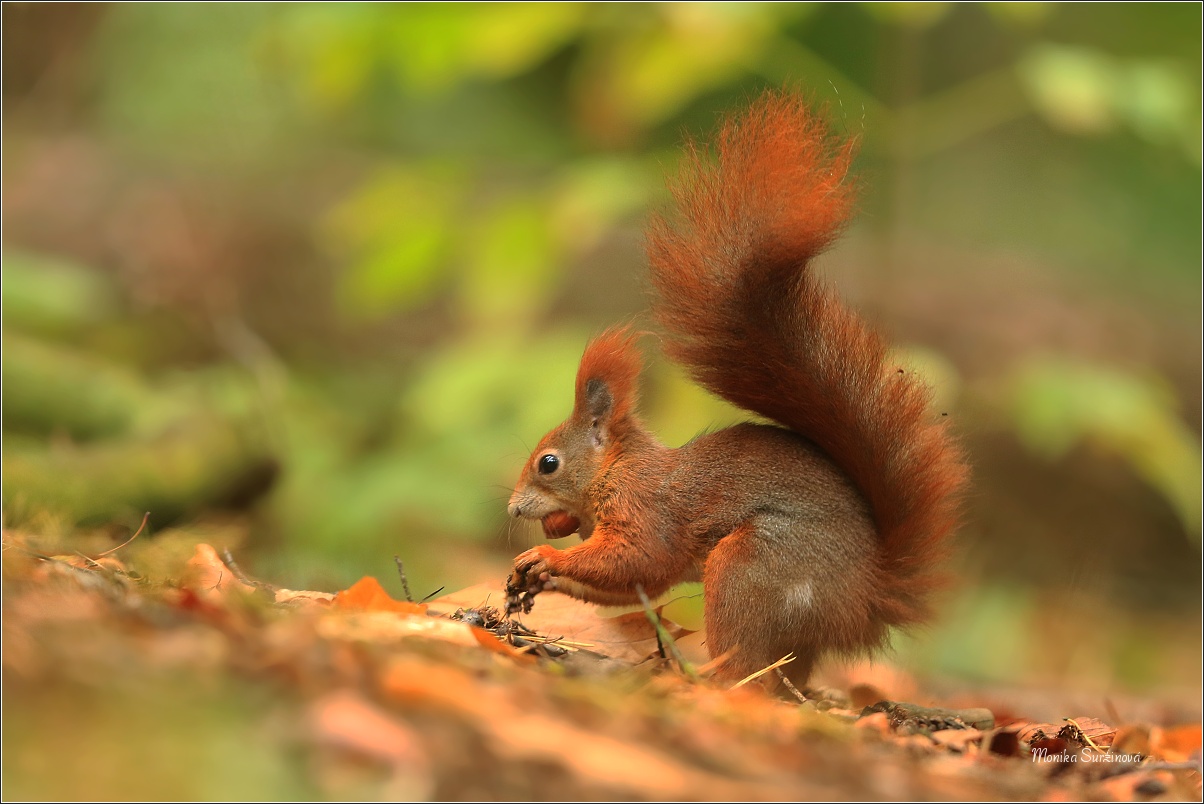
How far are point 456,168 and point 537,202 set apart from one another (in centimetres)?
31

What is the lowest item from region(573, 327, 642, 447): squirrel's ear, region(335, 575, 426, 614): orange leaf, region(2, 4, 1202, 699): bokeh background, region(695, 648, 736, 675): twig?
region(695, 648, 736, 675): twig

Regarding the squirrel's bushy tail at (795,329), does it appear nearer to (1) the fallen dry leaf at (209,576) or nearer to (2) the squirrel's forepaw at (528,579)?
(2) the squirrel's forepaw at (528,579)

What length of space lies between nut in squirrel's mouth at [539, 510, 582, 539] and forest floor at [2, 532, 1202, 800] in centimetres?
77

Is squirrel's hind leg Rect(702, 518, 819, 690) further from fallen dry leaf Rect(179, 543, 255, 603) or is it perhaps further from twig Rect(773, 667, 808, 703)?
fallen dry leaf Rect(179, 543, 255, 603)

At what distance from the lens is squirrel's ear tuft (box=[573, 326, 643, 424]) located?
2.18 metres

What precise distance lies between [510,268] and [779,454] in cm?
154

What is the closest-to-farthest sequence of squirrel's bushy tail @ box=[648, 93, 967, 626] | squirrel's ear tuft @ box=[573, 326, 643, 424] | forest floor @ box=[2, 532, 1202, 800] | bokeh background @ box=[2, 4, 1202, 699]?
forest floor @ box=[2, 532, 1202, 800]
squirrel's bushy tail @ box=[648, 93, 967, 626]
squirrel's ear tuft @ box=[573, 326, 643, 424]
bokeh background @ box=[2, 4, 1202, 699]

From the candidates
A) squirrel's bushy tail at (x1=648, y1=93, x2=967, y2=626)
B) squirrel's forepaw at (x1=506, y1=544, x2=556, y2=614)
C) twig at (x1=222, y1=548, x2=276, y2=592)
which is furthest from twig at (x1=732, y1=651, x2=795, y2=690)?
twig at (x1=222, y1=548, x2=276, y2=592)

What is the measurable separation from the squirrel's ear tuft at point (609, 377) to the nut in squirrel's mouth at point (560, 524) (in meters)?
0.21

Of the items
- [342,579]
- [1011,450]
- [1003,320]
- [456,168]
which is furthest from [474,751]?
[1003,320]

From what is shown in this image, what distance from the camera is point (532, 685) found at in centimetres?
113

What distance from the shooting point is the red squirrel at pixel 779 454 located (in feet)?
5.91

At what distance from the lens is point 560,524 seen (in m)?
2.25

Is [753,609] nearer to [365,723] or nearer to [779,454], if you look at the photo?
[779,454]
